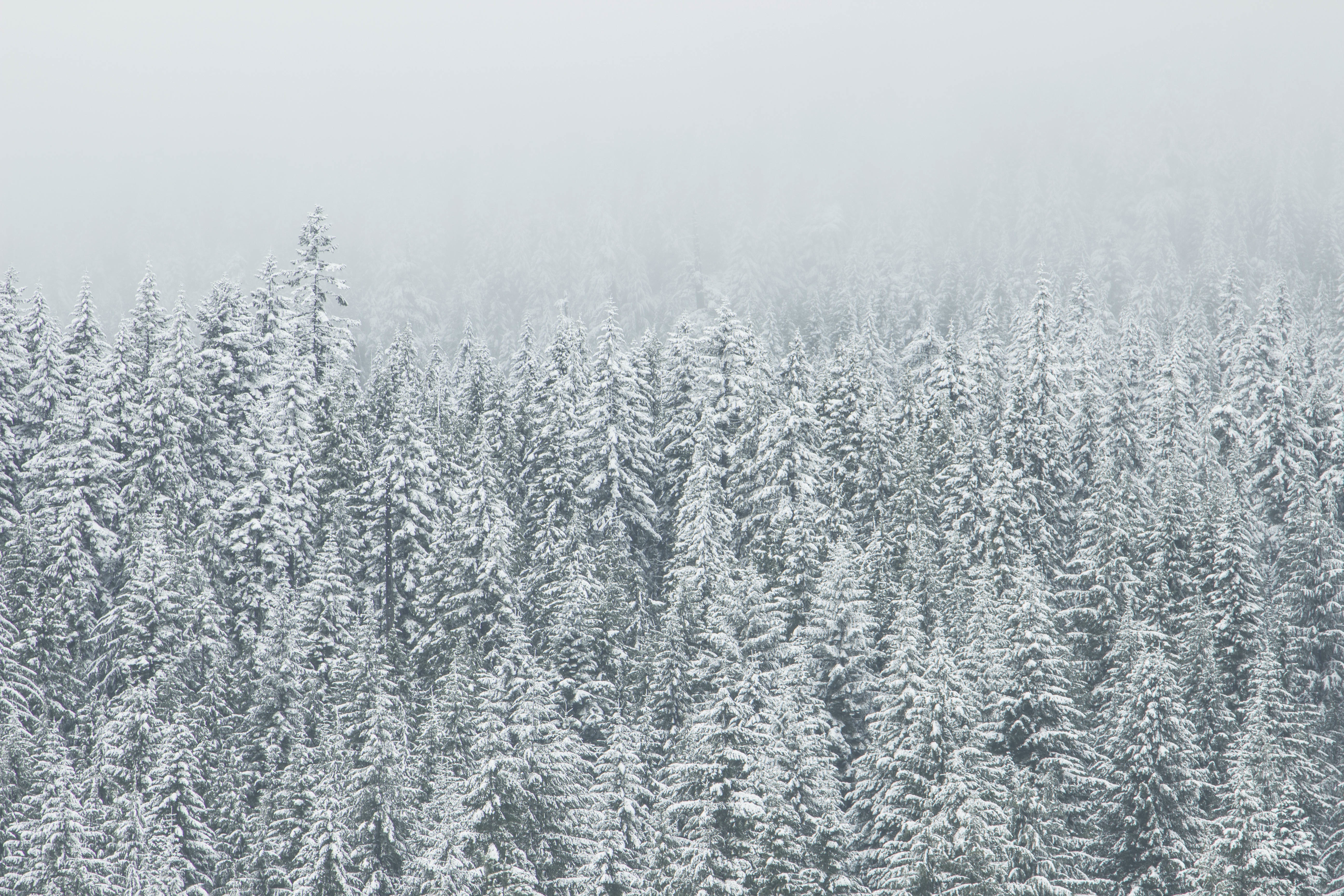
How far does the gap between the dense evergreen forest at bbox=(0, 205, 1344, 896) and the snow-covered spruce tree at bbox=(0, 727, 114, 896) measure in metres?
0.13

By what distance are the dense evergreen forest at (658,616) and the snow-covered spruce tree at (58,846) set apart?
0.43 ft

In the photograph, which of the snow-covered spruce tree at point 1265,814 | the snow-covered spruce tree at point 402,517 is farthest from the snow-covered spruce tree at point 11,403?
the snow-covered spruce tree at point 1265,814

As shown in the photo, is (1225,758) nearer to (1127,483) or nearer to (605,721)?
(1127,483)

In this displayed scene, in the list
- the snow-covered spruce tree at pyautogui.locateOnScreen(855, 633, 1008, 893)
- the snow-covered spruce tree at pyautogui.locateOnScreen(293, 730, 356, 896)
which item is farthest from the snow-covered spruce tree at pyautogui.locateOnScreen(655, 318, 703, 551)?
the snow-covered spruce tree at pyautogui.locateOnScreen(293, 730, 356, 896)

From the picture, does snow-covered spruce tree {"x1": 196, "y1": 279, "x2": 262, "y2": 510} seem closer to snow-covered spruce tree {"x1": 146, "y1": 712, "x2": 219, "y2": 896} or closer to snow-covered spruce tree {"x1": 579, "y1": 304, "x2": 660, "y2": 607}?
snow-covered spruce tree {"x1": 579, "y1": 304, "x2": 660, "y2": 607}

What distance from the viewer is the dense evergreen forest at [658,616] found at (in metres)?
27.4

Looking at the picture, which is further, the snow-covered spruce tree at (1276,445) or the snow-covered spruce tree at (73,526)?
the snow-covered spruce tree at (1276,445)

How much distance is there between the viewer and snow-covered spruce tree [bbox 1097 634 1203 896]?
1122 inches

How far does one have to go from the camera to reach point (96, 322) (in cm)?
5212

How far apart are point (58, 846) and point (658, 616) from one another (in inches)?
855

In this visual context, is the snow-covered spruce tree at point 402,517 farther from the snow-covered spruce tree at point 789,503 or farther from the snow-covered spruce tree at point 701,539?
the snow-covered spruce tree at point 789,503

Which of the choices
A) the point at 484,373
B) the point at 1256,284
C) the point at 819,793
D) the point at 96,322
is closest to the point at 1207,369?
the point at 484,373

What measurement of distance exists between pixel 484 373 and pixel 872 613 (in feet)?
106

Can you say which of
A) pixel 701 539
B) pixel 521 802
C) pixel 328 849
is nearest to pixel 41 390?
pixel 328 849
